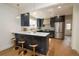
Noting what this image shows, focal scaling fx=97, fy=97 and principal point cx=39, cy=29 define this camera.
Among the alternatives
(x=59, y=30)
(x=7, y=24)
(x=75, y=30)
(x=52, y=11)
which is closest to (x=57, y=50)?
(x=59, y=30)

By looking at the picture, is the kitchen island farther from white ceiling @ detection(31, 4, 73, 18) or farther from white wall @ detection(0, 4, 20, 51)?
white ceiling @ detection(31, 4, 73, 18)

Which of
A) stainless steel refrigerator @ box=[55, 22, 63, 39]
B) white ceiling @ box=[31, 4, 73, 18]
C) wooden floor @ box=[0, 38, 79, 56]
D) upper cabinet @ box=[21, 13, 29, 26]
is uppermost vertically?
white ceiling @ box=[31, 4, 73, 18]

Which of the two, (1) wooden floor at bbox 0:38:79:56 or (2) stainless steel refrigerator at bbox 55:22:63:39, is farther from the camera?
(2) stainless steel refrigerator at bbox 55:22:63:39

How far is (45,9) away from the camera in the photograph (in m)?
1.92

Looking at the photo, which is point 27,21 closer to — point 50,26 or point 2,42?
point 50,26

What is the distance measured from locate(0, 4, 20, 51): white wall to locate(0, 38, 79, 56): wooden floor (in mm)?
131

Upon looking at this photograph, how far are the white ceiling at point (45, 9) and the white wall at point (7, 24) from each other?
152 millimetres

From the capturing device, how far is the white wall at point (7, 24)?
184 cm

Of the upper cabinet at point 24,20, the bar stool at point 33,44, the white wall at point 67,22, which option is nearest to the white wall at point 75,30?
the white wall at point 67,22

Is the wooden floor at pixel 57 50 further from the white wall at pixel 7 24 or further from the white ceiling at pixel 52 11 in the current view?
the white ceiling at pixel 52 11

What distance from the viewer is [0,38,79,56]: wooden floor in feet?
6.10

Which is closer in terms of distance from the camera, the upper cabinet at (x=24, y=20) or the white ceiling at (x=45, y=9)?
the white ceiling at (x=45, y=9)

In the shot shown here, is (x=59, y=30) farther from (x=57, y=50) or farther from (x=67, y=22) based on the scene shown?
(x=57, y=50)

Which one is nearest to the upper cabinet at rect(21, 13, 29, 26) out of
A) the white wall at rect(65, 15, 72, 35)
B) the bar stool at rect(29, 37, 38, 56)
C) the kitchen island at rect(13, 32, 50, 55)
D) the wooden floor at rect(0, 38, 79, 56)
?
the kitchen island at rect(13, 32, 50, 55)
